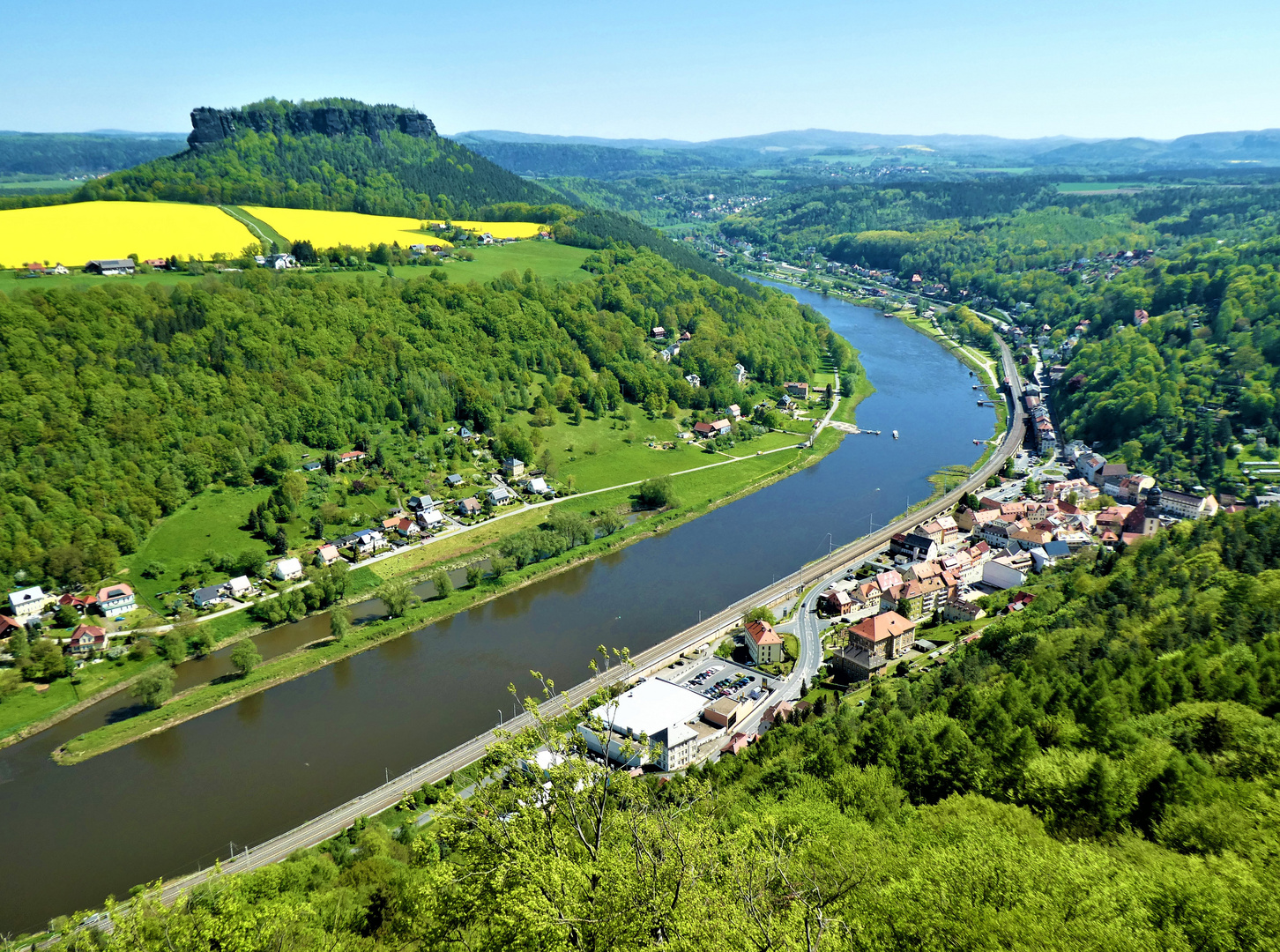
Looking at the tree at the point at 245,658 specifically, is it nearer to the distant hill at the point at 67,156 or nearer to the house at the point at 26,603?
the house at the point at 26,603

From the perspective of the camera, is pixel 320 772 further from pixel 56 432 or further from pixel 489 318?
pixel 489 318

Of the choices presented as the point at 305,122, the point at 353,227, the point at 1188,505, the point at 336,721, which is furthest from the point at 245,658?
the point at 305,122

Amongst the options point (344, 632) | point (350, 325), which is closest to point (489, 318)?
point (350, 325)

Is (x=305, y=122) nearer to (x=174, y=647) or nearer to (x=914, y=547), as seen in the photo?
(x=174, y=647)

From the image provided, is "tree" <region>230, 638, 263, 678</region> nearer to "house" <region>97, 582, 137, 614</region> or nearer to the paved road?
"house" <region>97, 582, 137, 614</region>

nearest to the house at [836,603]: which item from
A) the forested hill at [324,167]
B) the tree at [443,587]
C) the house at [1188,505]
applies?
the tree at [443,587]
